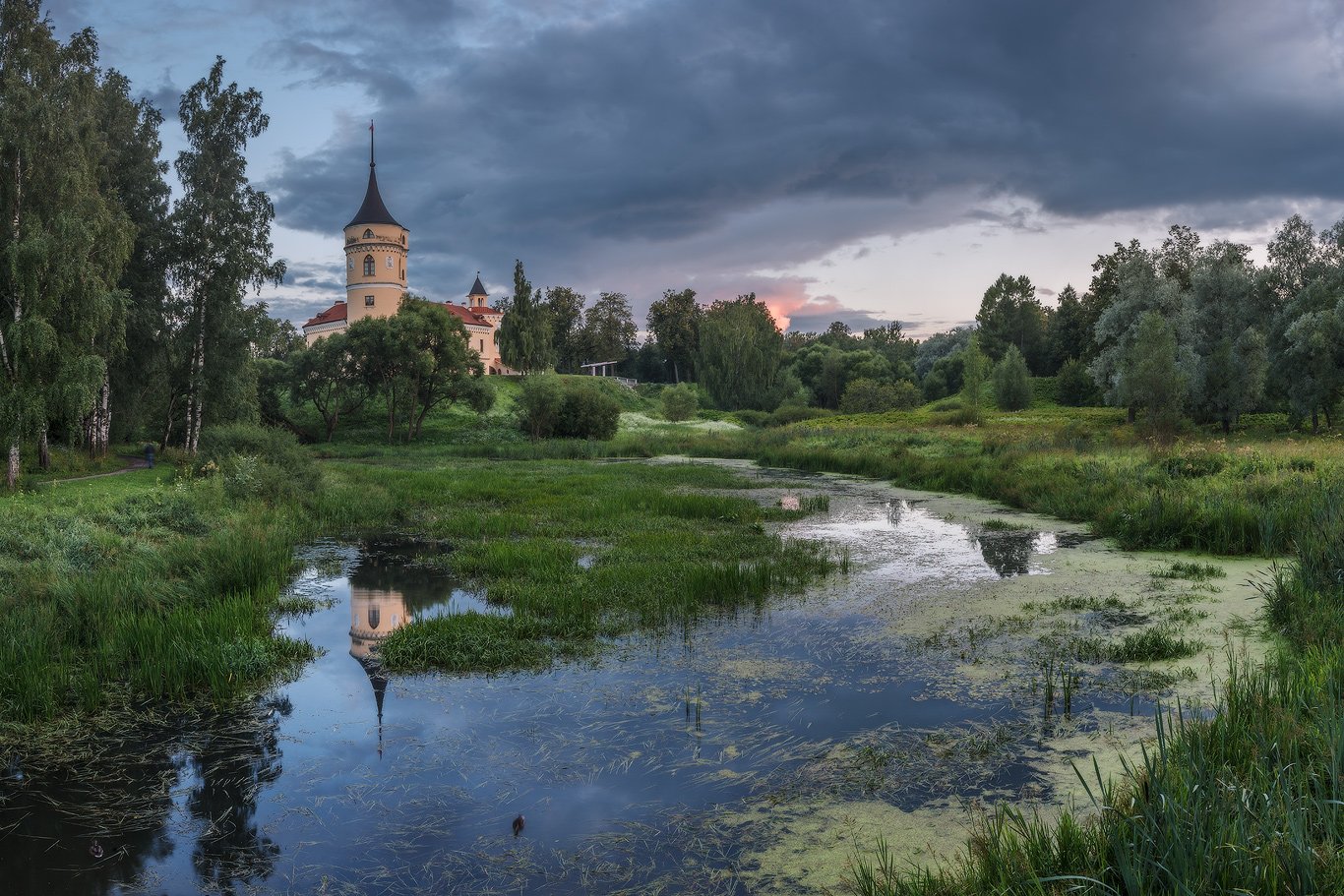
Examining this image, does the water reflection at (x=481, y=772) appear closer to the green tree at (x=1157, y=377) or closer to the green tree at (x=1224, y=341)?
the green tree at (x=1157, y=377)

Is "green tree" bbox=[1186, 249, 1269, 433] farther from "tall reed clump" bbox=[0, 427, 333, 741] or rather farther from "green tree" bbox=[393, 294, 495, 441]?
"tall reed clump" bbox=[0, 427, 333, 741]

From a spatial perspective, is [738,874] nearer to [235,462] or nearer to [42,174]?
[235,462]

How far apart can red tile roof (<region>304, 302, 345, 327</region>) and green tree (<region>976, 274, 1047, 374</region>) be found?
70522 millimetres

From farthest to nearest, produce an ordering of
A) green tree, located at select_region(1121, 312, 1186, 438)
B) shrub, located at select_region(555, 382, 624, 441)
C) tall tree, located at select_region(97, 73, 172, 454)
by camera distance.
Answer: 1. shrub, located at select_region(555, 382, 624, 441)
2. green tree, located at select_region(1121, 312, 1186, 438)
3. tall tree, located at select_region(97, 73, 172, 454)

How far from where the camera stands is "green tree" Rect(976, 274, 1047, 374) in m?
90.0

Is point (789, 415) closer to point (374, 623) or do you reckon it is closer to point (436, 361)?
point (436, 361)

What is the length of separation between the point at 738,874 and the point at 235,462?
18980 millimetres

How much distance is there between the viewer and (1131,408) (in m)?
51.1

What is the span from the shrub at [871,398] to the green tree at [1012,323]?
1577cm

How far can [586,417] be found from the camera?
5216cm

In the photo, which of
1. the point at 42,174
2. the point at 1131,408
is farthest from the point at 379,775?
the point at 1131,408

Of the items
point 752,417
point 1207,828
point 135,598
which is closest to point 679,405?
point 752,417

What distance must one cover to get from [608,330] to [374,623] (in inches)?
3758

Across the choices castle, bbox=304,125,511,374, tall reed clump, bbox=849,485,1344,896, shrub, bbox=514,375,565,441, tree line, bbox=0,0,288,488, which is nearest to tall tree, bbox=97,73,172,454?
tree line, bbox=0,0,288,488
